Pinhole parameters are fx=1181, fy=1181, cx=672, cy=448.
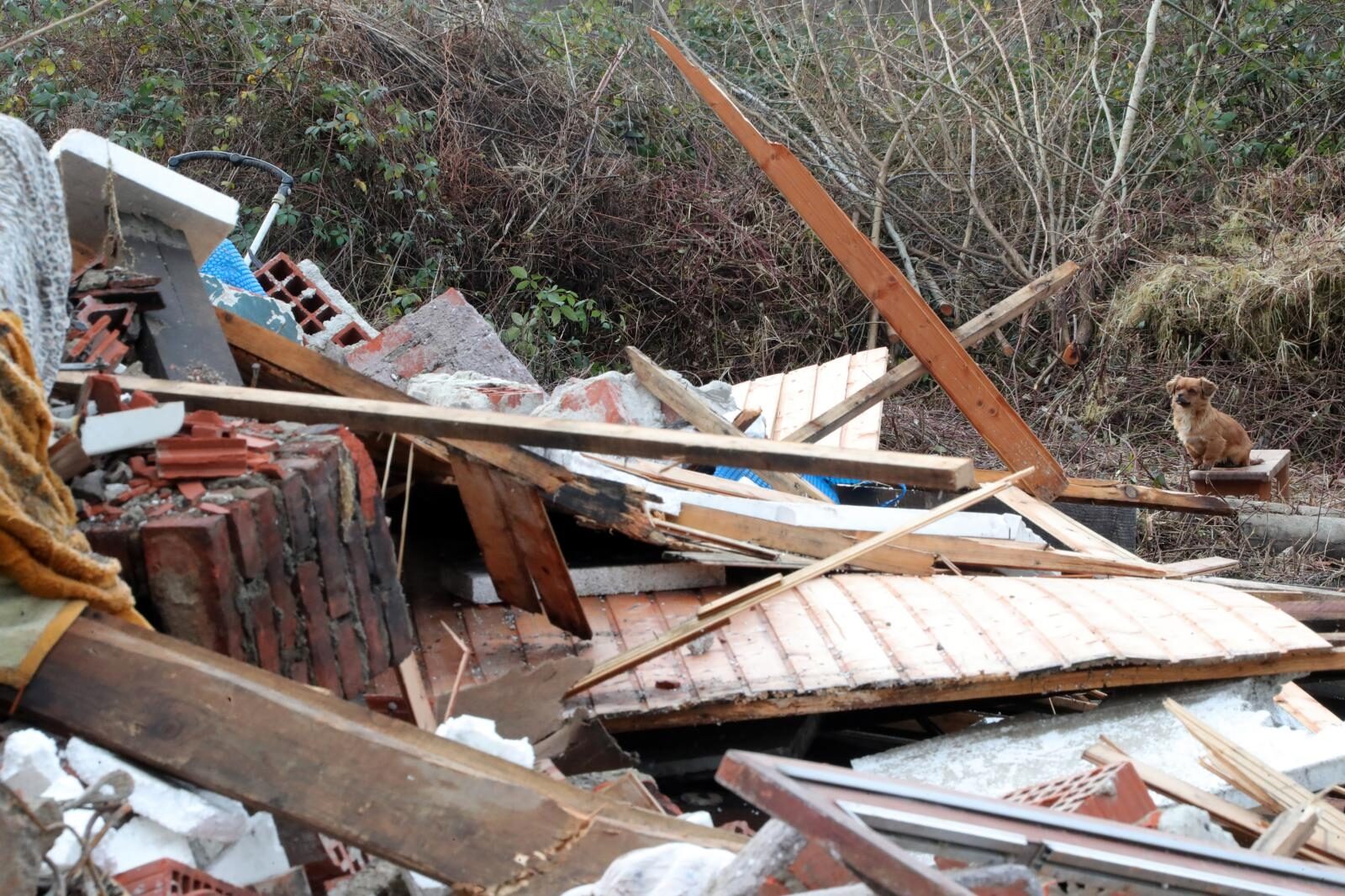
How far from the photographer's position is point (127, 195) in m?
3.44

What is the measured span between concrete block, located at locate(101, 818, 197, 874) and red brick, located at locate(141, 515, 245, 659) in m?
0.37

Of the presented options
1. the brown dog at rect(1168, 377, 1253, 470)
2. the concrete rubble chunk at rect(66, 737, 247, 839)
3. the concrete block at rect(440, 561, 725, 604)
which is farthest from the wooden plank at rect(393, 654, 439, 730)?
the brown dog at rect(1168, 377, 1253, 470)

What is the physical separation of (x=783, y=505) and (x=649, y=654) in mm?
983

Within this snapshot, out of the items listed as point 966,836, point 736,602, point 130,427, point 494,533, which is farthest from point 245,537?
point 736,602

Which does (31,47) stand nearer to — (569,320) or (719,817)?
(569,320)

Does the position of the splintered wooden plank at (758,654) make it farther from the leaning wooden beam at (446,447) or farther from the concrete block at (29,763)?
the concrete block at (29,763)

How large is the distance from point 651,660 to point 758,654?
294 millimetres

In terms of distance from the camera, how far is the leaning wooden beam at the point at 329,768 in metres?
1.79

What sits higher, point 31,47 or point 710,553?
point 31,47

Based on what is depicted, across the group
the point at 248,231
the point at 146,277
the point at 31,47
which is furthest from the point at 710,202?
Answer: the point at 146,277

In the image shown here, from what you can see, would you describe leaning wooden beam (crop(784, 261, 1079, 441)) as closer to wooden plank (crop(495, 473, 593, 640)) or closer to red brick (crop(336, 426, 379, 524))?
wooden plank (crop(495, 473, 593, 640))

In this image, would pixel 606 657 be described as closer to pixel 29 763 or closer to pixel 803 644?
pixel 803 644

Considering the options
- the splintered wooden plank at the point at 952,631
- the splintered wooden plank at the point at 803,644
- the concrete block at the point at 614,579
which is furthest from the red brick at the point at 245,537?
the splintered wooden plank at the point at 952,631

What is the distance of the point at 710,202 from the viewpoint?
9.21m
